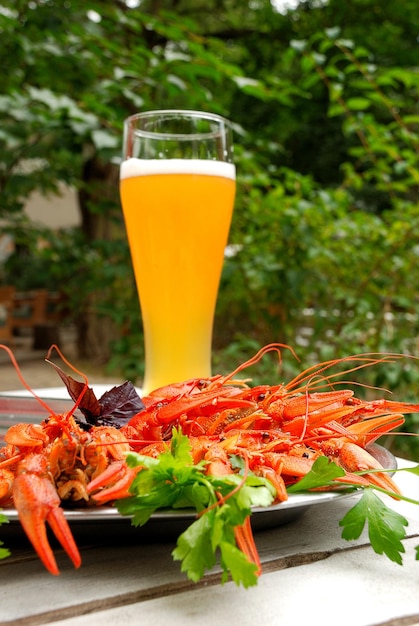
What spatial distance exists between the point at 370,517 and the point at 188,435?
0.26 m

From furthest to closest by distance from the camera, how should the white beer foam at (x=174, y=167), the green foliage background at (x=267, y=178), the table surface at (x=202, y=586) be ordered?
the green foliage background at (x=267, y=178)
the white beer foam at (x=174, y=167)
the table surface at (x=202, y=586)

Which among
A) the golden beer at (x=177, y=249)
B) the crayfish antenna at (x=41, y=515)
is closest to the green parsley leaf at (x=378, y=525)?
the crayfish antenna at (x=41, y=515)

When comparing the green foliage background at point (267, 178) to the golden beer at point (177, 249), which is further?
the green foliage background at point (267, 178)

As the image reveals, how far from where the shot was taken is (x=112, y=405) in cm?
85

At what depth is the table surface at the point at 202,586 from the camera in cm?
53

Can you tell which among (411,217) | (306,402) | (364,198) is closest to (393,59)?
(364,198)

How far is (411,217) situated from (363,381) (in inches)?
37.1

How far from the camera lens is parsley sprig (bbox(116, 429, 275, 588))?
55 cm

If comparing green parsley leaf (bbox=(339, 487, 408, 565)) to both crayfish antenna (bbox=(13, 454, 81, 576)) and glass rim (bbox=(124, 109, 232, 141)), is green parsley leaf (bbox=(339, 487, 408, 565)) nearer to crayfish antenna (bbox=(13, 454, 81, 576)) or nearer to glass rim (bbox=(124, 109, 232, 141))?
crayfish antenna (bbox=(13, 454, 81, 576))

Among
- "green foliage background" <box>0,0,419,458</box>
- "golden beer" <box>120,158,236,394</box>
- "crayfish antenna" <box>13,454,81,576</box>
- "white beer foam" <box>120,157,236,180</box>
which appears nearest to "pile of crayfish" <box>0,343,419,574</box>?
"crayfish antenna" <box>13,454,81,576</box>

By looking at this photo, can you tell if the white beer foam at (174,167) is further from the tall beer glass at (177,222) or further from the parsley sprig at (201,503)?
the parsley sprig at (201,503)

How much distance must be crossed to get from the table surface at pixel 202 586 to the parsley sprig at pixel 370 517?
25 mm

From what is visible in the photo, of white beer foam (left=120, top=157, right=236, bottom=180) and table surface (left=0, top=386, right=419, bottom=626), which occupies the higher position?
white beer foam (left=120, top=157, right=236, bottom=180)

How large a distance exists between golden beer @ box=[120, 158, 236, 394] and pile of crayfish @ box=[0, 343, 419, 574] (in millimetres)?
499
